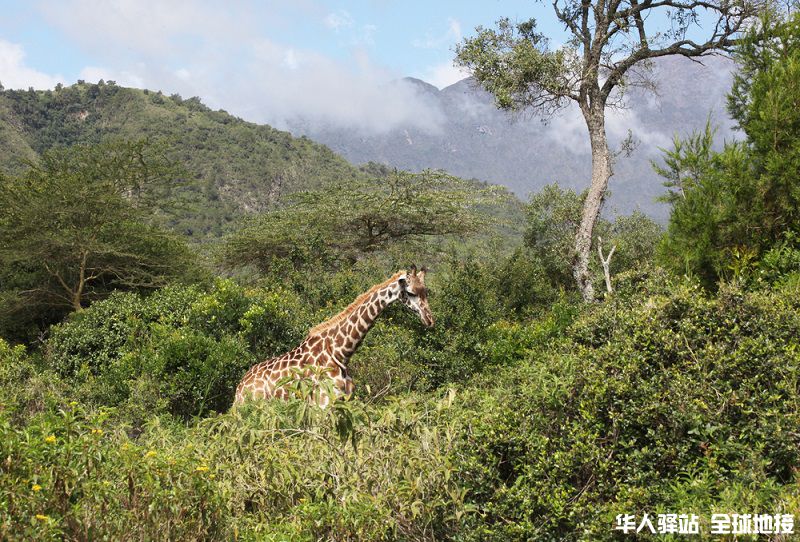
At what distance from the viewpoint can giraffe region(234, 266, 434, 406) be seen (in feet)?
26.9

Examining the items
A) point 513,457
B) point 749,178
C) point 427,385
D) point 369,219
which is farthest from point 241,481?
point 369,219

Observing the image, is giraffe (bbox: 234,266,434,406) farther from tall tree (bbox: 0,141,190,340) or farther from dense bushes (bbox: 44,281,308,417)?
tall tree (bbox: 0,141,190,340)

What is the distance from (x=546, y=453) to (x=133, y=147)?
1897 cm

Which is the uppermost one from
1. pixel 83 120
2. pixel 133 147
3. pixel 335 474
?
pixel 83 120

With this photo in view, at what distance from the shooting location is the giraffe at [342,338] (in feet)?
26.9

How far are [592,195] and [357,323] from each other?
7.64m

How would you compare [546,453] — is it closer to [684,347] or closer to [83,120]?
[684,347]

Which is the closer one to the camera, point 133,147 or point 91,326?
point 91,326

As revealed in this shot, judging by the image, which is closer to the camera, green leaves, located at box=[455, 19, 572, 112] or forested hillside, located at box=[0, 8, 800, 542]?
forested hillside, located at box=[0, 8, 800, 542]

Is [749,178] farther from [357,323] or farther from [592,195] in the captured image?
[592,195]

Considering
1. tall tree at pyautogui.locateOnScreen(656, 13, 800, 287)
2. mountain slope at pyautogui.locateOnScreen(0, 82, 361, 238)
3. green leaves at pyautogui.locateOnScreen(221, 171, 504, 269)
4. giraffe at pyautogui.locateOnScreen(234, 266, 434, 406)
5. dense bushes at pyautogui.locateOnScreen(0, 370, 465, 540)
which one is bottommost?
dense bushes at pyautogui.locateOnScreen(0, 370, 465, 540)

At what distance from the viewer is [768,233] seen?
7.32 m

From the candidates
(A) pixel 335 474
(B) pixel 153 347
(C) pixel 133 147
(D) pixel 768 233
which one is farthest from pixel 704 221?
(C) pixel 133 147

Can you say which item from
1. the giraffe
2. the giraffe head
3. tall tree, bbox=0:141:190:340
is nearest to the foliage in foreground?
the giraffe
